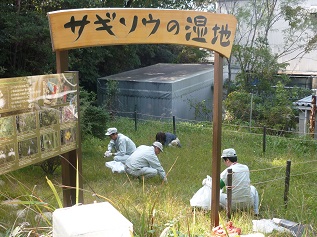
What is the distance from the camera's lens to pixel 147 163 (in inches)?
285

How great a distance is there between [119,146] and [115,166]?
642 mm

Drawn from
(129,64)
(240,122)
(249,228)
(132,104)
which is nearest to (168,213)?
(249,228)

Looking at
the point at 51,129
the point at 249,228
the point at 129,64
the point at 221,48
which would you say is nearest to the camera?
the point at 51,129

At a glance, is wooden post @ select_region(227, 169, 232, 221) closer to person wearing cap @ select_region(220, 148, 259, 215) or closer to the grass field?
the grass field

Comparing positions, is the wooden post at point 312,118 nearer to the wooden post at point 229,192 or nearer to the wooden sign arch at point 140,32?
the wooden post at point 229,192

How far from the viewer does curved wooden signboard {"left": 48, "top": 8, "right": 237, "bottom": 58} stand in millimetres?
3391

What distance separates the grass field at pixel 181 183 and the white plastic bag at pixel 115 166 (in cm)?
12

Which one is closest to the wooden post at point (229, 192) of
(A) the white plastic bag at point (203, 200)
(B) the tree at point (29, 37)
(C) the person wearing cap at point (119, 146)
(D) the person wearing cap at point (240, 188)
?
(D) the person wearing cap at point (240, 188)

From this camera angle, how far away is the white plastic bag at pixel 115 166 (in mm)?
7702

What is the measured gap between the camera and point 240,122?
1562 cm

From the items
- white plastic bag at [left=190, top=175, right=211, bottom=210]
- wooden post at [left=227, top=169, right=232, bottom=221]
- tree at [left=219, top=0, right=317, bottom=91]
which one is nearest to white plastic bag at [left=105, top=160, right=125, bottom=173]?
white plastic bag at [left=190, top=175, right=211, bottom=210]

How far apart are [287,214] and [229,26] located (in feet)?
7.98

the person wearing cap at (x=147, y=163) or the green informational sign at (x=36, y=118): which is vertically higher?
the green informational sign at (x=36, y=118)

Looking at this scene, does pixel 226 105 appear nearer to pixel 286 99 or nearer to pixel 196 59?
pixel 286 99
